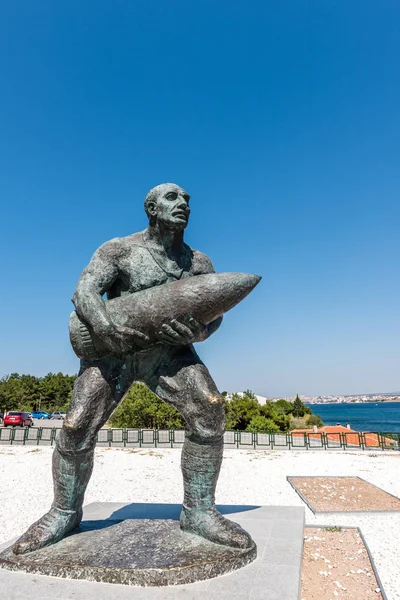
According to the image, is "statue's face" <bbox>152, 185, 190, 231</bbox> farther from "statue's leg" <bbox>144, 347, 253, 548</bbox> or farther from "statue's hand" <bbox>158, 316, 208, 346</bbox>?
"statue's leg" <bbox>144, 347, 253, 548</bbox>

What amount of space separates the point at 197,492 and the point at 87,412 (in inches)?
49.2

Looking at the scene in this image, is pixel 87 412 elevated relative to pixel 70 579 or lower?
elevated

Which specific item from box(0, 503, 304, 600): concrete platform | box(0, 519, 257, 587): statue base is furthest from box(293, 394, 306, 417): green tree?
box(0, 519, 257, 587): statue base

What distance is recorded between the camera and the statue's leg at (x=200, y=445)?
13.1ft

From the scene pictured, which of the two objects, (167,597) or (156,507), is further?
(156,507)

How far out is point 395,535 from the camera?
6.58 metres

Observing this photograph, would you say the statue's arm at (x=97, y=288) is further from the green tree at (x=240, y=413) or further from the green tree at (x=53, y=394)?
the green tree at (x=53, y=394)

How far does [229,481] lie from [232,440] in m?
8.07

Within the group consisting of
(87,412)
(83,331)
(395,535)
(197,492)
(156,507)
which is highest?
(83,331)

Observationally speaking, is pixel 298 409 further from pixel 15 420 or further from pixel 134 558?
pixel 134 558

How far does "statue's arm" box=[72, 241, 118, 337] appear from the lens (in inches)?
151

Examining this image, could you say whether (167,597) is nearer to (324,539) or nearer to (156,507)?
(156,507)

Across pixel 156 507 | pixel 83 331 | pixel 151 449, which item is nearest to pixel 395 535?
pixel 156 507

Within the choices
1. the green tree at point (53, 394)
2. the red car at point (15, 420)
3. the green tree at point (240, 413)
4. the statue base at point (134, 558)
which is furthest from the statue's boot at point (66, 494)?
the green tree at point (53, 394)
